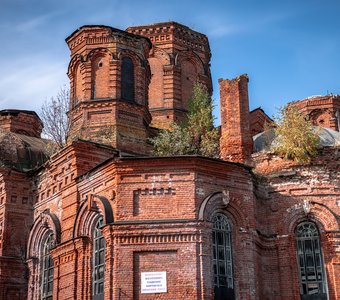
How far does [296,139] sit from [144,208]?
5.57 metres

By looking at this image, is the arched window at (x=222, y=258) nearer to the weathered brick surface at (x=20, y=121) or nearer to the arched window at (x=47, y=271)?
the arched window at (x=47, y=271)

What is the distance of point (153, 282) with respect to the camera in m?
15.5

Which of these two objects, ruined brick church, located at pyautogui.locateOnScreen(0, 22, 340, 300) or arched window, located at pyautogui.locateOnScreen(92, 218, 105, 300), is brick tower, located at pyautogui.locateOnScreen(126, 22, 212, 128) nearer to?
ruined brick church, located at pyautogui.locateOnScreen(0, 22, 340, 300)

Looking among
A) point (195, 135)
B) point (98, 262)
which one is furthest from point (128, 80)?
point (98, 262)

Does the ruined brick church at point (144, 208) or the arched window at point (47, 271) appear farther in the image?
the arched window at point (47, 271)

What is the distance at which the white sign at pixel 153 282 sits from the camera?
50.7 feet

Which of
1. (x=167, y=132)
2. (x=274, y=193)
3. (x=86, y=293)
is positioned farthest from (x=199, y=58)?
(x=86, y=293)

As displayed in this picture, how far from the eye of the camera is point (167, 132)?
22594 mm

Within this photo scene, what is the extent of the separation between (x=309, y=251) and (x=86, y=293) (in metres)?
6.62

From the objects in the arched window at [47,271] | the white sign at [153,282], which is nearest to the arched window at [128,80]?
the arched window at [47,271]

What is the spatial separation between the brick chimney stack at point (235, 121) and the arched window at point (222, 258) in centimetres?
313

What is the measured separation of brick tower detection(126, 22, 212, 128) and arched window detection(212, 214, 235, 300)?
1012cm

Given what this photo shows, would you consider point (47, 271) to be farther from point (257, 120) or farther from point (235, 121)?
point (257, 120)

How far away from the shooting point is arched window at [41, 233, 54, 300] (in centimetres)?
1920
